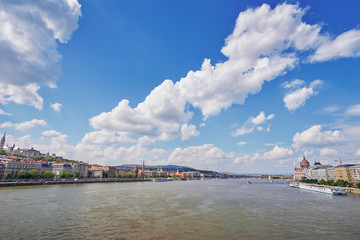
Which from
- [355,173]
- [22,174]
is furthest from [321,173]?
[22,174]

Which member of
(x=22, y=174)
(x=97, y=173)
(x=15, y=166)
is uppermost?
(x=15, y=166)

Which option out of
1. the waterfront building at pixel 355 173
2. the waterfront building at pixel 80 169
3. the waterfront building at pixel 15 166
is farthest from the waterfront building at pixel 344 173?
the waterfront building at pixel 15 166

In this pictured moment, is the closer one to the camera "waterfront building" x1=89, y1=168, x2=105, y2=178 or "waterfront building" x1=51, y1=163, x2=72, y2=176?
"waterfront building" x1=51, y1=163, x2=72, y2=176

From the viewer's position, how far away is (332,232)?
2242 centimetres

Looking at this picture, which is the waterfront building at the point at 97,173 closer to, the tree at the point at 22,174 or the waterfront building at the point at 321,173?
the tree at the point at 22,174

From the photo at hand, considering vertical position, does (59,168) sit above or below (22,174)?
above

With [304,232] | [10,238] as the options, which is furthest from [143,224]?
[304,232]

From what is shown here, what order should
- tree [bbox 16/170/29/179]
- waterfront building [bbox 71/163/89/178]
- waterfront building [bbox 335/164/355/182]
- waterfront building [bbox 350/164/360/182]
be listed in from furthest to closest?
waterfront building [bbox 71/163/89/178] → waterfront building [bbox 335/164/355/182] → waterfront building [bbox 350/164/360/182] → tree [bbox 16/170/29/179]

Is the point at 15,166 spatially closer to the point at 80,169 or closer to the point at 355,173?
the point at 80,169

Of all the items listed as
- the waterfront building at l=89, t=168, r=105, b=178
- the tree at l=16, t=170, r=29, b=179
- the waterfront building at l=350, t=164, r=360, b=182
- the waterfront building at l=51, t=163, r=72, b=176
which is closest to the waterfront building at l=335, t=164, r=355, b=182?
the waterfront building at l=350, t=164, r=360, b=182

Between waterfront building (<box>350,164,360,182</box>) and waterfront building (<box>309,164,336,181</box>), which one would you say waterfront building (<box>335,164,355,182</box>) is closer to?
waterfront building (<box>350,164,360,182</box>)

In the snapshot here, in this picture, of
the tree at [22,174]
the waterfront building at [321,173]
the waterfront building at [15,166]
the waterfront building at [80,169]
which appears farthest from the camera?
the waterfront building at [80,169]

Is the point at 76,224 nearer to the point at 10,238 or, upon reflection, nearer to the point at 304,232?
the point at 10,238

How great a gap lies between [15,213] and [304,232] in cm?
3717
